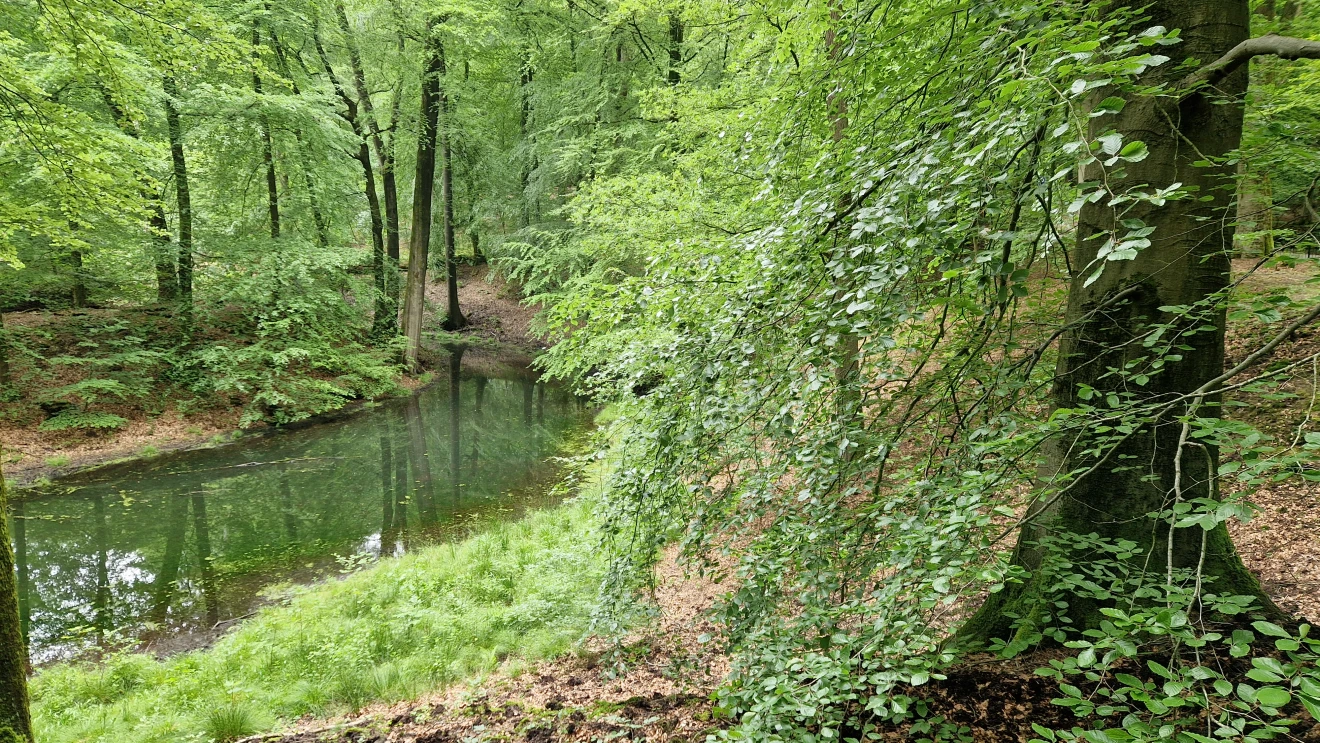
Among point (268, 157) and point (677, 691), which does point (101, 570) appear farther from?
point (268, 157)

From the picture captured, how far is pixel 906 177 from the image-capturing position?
199 centimetres

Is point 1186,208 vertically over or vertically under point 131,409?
over

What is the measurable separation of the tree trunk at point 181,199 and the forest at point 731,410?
90 mm

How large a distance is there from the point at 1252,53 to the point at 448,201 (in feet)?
71.8

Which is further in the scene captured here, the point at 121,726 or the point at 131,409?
the point at 131,409

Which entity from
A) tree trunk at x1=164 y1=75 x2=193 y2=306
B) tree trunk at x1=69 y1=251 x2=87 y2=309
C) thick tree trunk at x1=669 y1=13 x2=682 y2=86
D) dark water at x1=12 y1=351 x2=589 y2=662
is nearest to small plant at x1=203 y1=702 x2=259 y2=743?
dark water at x1=12 y1=351 x2=589 y2=662

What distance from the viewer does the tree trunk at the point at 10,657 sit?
280 centimetres

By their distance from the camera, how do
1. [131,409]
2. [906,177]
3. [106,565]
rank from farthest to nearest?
[131,409], [106,565], [906,177]

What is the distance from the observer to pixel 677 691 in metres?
3.67

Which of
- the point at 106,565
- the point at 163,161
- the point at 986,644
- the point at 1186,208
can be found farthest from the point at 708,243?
the point at 163,161

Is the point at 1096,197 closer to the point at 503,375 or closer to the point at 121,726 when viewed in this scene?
the point at 121,726

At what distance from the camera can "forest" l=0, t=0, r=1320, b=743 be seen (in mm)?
1812

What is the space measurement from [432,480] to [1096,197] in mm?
11648

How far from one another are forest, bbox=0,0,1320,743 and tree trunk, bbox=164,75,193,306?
0.30 ft
